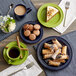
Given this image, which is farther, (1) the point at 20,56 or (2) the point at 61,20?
(2) the point at 61,20

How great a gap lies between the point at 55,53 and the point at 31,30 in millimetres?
231

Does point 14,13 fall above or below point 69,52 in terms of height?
above

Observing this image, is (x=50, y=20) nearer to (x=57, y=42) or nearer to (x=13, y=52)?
(x=57, y=42)

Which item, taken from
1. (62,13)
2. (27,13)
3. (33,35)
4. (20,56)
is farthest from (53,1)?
(20,56)

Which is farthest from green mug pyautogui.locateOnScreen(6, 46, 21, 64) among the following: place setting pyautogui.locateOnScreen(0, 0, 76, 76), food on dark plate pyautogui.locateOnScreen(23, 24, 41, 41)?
food on dark plate pyautogui.locateOnScreen(23, 24, 41, 41)

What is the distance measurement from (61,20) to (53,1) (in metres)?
0.17

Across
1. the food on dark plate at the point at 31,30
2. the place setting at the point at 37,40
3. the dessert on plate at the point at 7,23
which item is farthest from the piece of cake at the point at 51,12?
the dessert on plate at the point at 7,23

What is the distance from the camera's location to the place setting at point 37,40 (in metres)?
1.24

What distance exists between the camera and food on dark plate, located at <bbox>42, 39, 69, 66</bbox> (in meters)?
1.24

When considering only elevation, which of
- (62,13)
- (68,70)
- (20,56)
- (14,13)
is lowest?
(68,70)

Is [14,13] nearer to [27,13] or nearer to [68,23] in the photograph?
[27,13]

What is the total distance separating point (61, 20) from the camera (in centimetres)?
138

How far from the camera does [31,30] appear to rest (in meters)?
1.32

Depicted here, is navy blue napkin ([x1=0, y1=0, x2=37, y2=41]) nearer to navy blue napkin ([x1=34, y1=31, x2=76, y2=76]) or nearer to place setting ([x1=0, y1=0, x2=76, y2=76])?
place setting ([x1=0, y1=0, x2=76, y2=76])
